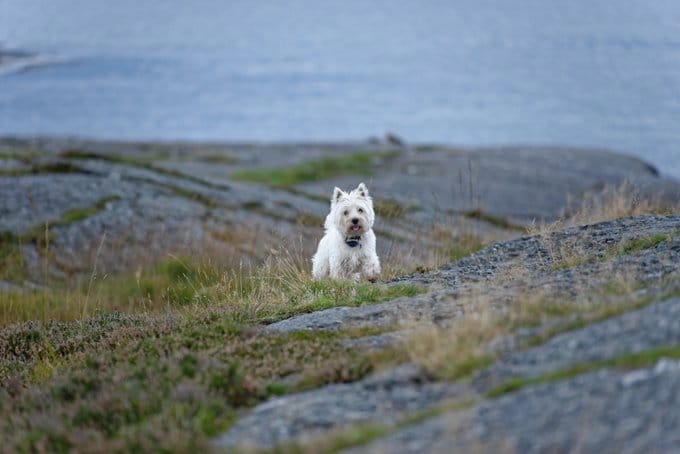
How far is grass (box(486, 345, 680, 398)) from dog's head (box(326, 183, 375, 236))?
582 cm

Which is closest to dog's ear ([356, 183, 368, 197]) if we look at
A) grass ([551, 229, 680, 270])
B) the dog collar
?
the dog collar

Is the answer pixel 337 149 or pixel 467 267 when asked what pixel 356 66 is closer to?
pixel 337 149

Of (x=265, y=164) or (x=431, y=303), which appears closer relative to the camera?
(x=431, y=303)

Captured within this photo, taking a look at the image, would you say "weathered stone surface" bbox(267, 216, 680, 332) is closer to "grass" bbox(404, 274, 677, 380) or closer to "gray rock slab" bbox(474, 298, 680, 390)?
"grass" bbox(404, 274, 677, 380)

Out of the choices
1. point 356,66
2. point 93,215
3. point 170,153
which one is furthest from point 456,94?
point 93,215

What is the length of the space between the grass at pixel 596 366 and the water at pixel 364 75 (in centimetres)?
4637

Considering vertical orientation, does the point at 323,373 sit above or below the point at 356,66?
below

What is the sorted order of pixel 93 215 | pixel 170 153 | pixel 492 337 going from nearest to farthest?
pixel 492 337
pixel 93 215
pixel 170 153

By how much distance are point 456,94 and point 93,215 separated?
227ft

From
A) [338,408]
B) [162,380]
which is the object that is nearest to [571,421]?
[338,408]

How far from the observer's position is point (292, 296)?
10469 mm

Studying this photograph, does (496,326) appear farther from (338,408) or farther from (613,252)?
(613,252)

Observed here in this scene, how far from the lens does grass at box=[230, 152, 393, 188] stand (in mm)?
37531

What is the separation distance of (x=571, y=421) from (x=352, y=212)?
666 cm
